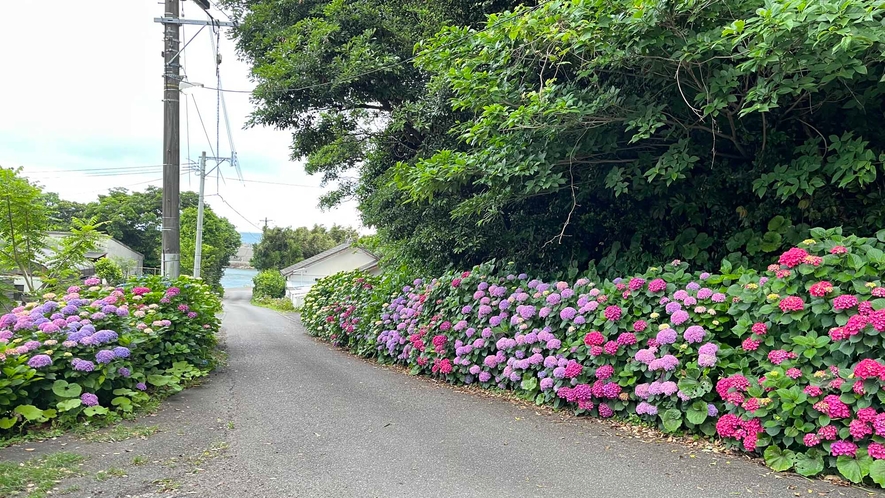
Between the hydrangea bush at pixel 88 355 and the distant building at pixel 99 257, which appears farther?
the distant building at pixel 99 257

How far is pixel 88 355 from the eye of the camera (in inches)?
189

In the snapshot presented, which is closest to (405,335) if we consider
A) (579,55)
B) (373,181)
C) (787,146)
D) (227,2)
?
(373,181)

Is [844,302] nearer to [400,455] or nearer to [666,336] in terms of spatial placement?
[666,336]

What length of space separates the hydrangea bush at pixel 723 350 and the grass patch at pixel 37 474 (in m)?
3.91

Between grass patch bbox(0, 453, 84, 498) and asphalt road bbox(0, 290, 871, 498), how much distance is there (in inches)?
5.6

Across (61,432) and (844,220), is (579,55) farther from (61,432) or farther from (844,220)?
(61,432)

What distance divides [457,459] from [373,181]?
7071 mm

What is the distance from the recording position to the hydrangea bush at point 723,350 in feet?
11.0

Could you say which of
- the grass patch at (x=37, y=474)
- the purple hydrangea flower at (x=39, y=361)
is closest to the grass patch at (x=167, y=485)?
the grass patch at (x=37, y=474)

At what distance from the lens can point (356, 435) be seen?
445cm

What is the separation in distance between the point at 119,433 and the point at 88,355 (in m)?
0.95

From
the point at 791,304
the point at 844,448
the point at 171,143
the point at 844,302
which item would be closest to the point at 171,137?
the point at 171,143

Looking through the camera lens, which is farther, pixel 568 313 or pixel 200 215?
pixel 200 215

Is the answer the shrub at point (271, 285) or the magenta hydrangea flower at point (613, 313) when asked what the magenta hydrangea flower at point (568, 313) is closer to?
the magenta hydrangea flower at point (613, 313)
